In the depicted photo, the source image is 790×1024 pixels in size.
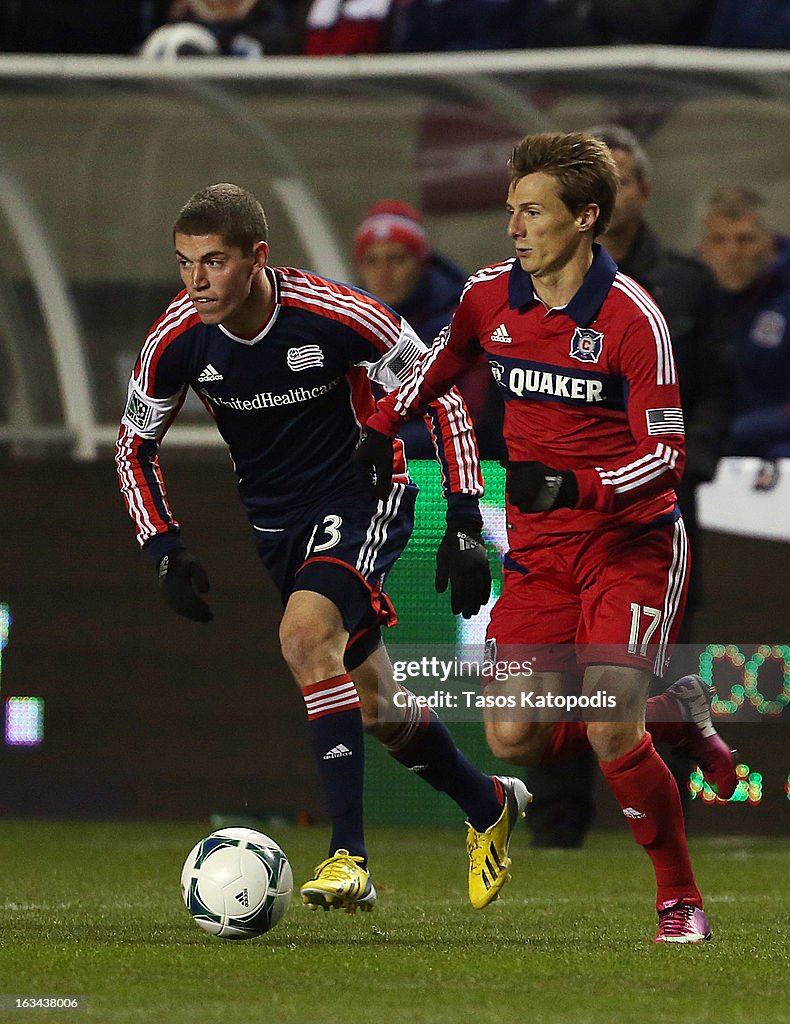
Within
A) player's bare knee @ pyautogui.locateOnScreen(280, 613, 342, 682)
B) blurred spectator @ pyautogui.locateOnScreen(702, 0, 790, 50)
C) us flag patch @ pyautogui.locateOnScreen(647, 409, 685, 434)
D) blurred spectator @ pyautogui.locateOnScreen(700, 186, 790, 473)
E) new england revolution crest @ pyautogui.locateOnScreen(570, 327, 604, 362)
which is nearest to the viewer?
us flag patch @ pyautogui.locateOnScreen(647, 409, 685, 434)

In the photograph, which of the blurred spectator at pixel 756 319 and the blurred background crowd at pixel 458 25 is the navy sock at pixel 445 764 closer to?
the blurred spectator at pixel 756 319

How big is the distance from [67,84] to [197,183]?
0.70 metres

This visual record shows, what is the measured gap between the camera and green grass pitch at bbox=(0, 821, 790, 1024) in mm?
4281

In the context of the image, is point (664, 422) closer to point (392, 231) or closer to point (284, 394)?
point (284, 394)

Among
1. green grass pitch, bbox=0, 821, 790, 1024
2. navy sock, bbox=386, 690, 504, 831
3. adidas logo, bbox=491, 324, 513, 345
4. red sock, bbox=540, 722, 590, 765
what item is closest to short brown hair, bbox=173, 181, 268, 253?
adidas logo, bbox=491, 324, 513, 345

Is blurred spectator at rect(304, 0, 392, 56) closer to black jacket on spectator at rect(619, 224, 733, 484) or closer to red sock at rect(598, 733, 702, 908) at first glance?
black jacket on spectator at rect(619, 224, 733, 484)

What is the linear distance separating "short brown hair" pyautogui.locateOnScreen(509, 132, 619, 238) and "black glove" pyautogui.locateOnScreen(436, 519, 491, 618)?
33.2 inches

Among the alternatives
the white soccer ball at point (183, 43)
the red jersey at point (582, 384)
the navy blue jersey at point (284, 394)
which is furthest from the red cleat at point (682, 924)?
the white soccer ball at point (183, 43)

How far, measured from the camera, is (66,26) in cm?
1146

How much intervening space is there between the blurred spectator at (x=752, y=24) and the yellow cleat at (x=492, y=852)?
5110 mm

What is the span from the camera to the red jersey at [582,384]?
17.4 ft

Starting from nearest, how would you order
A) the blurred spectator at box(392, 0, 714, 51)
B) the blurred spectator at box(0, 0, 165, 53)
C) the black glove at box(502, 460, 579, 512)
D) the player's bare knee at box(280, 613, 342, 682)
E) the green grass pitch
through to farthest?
1. the green grass pitch
2. the black glove at box(502, 460, 579, 512)
3. the player's bare knee at box(280, 613, 342, 682)
4. the blurred spectator at box(392, 0, 714, 51)
5. the blurred spectator at box(0, 0, 165, 53)

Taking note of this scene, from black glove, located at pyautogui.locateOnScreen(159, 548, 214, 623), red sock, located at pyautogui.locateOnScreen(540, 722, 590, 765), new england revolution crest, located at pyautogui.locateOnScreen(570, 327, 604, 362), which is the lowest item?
red sock, located at pyautogui.locateOnScreen(540, 722, 590, 765)

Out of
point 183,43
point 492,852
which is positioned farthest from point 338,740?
point 183,43
